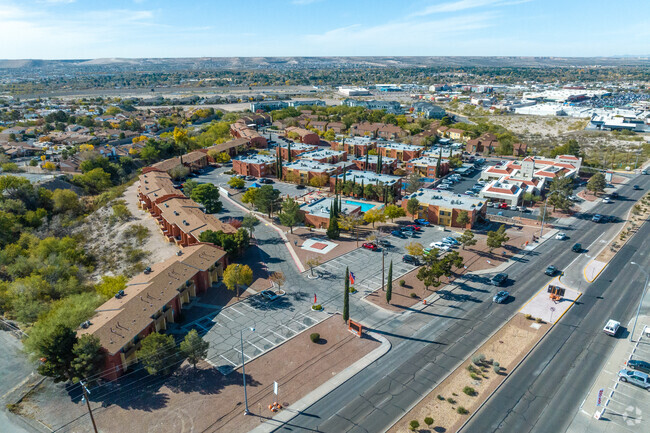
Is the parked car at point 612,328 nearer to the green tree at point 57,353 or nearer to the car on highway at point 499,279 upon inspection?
the car on highway at point 499,279

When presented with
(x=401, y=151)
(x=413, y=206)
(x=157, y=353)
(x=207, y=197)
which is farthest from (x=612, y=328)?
(x=401, y=151)

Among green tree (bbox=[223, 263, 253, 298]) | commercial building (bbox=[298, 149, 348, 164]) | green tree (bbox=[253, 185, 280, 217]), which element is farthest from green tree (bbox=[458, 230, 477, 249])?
commercial building (bbox=[298, 149, 348, 164])

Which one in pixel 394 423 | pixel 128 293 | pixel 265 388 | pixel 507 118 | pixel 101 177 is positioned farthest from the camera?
pixel 507 118

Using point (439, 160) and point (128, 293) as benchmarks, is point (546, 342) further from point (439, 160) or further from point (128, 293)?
point (439, 160)

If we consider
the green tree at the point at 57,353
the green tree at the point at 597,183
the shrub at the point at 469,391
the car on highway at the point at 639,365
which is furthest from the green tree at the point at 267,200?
the green tree at the point at 597,183

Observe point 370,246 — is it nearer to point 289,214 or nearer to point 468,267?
point 468,267

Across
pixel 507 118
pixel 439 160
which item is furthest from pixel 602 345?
pixel 507 118
